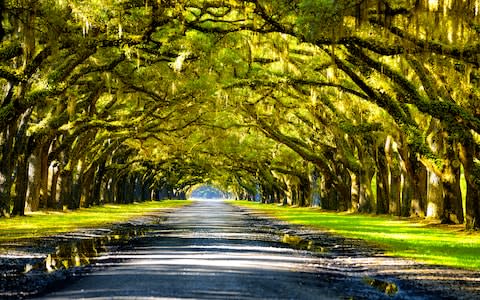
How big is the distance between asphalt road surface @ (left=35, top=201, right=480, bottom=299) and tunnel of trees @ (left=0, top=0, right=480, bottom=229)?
543 centimetres

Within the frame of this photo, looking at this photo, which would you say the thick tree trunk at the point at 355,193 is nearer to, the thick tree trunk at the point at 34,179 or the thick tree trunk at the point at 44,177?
the thick tree trunk at the point at 44,177

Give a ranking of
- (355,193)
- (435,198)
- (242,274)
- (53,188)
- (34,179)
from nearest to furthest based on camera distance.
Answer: (242,274)
(435,198)
(34,179)
(53,188)
(355,193)

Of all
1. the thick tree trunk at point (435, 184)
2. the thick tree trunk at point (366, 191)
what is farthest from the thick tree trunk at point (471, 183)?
the thick tree trunk at point (366, 191)

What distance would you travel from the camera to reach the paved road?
30.6 feet

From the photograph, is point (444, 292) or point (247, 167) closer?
point (444, 292)

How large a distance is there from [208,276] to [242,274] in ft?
2.02

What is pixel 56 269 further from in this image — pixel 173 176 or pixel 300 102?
pixel 173 176

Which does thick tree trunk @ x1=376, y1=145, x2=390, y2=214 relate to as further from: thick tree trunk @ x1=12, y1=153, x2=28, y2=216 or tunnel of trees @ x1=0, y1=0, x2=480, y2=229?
thick tree trunk @ x1=12, y1=153, x2=28, y2=216

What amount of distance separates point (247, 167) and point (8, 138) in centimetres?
5634

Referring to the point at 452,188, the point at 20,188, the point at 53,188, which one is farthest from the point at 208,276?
the point at 53,188

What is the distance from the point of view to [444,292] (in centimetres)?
1030

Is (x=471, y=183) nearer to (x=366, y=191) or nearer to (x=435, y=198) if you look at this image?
(x=435, y=198)

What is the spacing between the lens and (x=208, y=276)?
444 inches

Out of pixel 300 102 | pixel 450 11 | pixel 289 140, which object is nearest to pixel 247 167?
pixel 289 140
